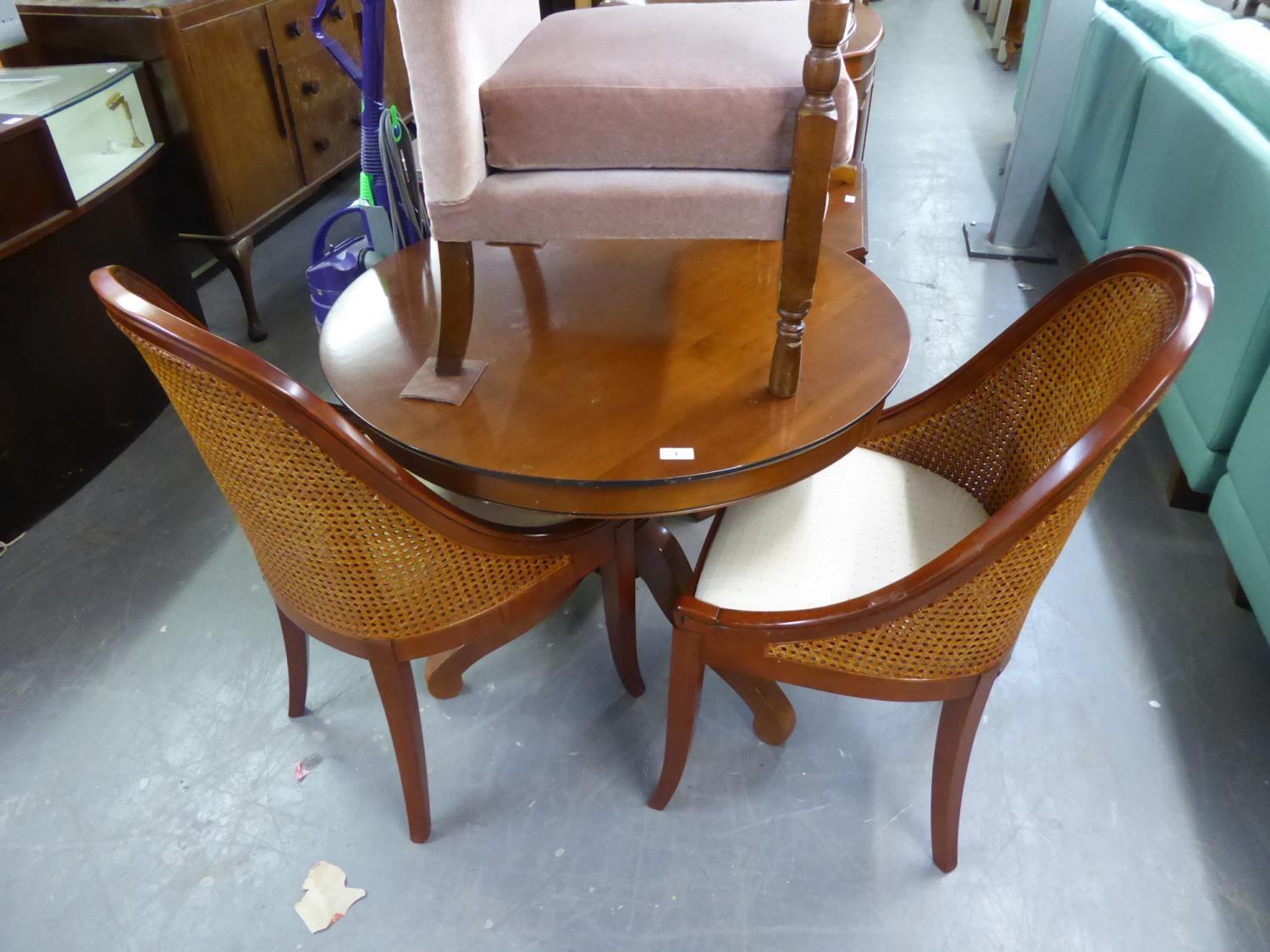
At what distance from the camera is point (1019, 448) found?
48.5 inches

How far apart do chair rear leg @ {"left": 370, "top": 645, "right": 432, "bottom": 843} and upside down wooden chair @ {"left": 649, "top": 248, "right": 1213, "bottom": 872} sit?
0.37 metres

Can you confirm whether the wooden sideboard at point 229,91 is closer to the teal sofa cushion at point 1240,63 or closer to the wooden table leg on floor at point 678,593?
the wooden table leg on floor at point 678,593

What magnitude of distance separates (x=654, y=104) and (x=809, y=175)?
209mm

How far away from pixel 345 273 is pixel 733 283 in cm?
117

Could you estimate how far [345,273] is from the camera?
216 cm

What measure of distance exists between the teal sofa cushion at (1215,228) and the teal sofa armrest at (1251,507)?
10cm

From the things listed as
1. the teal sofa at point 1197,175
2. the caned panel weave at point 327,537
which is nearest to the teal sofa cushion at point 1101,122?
the teal sofa at point 1197,175

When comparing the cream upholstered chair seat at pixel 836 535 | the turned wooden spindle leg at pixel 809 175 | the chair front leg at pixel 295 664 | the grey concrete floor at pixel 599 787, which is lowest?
the grey concrete floor at pixel 599 787

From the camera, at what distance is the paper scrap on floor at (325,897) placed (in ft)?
4.17

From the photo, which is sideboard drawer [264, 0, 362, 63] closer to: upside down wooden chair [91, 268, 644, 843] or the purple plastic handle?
the purple plastic handle

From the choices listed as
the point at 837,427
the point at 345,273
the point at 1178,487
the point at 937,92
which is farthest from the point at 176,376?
the point at 937,92

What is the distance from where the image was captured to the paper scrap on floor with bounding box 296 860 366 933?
1272 millimetres

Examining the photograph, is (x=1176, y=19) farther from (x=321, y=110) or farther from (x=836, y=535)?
(x=321, y=110)

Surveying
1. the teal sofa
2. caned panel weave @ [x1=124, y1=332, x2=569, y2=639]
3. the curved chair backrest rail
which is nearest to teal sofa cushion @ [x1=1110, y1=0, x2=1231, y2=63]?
the teal sofa
